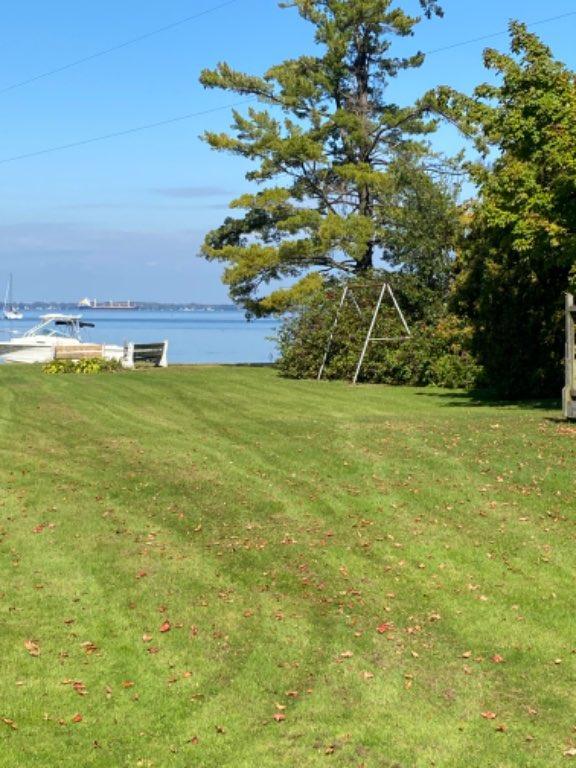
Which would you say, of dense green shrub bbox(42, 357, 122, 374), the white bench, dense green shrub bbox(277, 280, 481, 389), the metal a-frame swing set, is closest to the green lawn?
dense green shrub bbox(277, 280, 481, 389)

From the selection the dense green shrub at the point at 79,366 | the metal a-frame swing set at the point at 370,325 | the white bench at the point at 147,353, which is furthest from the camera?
the white bench at the point at 147,353

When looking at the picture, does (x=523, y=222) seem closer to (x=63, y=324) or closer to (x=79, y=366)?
(x=79, y=366)

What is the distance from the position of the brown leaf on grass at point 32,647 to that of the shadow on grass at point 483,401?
1333 cm

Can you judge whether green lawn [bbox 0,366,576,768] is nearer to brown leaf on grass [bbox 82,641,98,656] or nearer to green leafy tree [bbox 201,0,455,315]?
brown leaf on grass [bbox 82,641,98,656]

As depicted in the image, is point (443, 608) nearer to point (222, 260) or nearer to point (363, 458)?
point (363, 458)

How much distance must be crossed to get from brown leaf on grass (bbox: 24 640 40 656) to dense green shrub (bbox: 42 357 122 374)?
2198cm

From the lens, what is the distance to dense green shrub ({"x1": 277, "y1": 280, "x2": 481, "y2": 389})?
971 inches

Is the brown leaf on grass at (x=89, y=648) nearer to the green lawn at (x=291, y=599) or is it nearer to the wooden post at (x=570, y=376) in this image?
the green lawn at (x=291, y=599)

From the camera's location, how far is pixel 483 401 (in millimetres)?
20953

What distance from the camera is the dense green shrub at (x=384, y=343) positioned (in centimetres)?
2466

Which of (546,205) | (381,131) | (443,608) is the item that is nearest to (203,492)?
(443,608)

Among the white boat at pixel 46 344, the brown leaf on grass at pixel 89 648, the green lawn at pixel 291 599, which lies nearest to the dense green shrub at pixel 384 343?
the white boat at pixel 46 344

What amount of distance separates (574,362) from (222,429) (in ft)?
18.5

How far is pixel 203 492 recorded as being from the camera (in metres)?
10.4
